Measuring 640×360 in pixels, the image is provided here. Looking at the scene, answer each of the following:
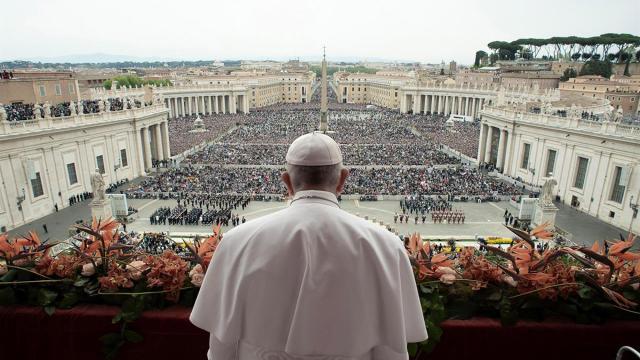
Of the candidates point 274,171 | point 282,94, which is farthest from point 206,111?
point 274,171

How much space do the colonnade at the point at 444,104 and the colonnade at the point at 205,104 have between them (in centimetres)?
3647

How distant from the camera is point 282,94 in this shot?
113 metres

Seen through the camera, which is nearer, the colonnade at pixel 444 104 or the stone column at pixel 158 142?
the stone column at pixel 158 142

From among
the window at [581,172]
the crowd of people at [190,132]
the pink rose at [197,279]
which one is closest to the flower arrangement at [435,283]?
the pink rose at [197,279]

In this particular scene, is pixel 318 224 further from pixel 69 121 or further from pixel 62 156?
pixel 69 121

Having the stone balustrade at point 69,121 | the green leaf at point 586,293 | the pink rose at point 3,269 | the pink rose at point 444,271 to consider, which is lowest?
the stone balustrade at point 69,121

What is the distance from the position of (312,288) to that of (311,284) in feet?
0.07

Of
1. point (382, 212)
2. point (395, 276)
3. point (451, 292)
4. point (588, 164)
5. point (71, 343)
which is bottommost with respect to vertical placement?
point (382, 212)

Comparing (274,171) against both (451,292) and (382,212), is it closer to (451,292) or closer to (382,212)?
(382,212)

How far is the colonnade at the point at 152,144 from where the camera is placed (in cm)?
3554

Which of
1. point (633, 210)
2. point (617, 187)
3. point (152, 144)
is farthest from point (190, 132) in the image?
point (633, 210)

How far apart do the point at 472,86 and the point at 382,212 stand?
210 ft

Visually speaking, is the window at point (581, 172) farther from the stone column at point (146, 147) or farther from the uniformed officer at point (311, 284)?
the stone column at point (146, 147)

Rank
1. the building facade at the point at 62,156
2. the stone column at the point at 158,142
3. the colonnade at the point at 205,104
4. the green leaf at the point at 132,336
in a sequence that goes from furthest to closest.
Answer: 1. the colonnade at the point at 205,104
2. the stone column at the point at 158,142
3. the building facade at the point at 62,156
4. the green leaf at the point at 132,336
